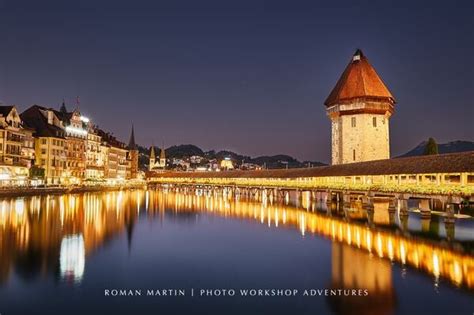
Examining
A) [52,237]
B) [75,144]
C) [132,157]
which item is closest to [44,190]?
[75,144]

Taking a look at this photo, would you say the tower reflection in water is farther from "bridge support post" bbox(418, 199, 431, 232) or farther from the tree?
the tree

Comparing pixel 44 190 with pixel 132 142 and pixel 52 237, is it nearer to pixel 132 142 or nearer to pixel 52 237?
pixel 52 237

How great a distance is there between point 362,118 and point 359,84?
18.8 feet

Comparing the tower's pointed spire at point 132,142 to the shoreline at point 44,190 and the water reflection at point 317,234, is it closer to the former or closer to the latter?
the shoreline at point 44,190

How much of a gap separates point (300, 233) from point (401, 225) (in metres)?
8.43

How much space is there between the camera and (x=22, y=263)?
67.8 ft

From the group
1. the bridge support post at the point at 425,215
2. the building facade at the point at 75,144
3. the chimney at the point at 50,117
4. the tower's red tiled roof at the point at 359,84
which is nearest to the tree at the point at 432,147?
the tower's red tiled roof at the point at 359,84

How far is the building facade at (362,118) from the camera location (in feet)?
206

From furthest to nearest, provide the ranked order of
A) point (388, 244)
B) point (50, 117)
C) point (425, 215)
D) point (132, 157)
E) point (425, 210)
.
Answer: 1. point (132, 157)
2. point (50, 117)
3. point (425, 210)
4. point (425, 215)
5. point (388, 244)

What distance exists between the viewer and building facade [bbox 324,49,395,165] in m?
62.8

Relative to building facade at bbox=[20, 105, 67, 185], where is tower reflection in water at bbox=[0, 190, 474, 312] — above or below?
below

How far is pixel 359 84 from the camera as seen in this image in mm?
65000

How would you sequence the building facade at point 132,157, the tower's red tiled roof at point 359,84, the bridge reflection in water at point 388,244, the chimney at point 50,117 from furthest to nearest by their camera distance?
1. the building facade at point 132,157
2. the chimney at point 50,117
3. the tower's red tiled roof at point 359,84
4. the bridge reflection in water at point 388,244

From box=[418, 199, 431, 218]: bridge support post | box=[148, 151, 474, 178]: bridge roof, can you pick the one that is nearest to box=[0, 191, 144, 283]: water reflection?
box=[148, 151, 474, 178]: bridge roof
